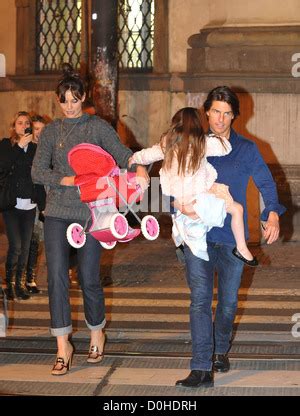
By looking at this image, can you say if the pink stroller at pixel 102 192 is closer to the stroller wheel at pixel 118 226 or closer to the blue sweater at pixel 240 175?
the stroller wheel at pixel 118 226

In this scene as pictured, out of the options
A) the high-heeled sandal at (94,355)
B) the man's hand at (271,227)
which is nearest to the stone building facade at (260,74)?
the high-heeled sandal at (94,355)

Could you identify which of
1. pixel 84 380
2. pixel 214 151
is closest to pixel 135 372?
pixel 84 380

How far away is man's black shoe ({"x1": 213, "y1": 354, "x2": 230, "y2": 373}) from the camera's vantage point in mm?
7895

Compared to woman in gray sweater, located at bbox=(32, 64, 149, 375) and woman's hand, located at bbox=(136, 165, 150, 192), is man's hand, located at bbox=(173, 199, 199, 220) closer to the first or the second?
woman's hand, located at bbox=(136, 165, 150, 192)

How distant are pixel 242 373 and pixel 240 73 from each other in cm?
774

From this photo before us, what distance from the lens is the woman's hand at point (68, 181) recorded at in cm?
783

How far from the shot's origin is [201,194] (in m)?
7.43

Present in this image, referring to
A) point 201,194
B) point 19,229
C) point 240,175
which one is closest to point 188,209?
point 201,194

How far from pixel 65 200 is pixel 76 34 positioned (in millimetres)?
10340

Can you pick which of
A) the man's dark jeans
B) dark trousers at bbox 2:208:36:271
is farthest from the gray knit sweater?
dark trousers at bbox 2:208:36:271

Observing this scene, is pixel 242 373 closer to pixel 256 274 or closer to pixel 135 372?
pixel 135 372

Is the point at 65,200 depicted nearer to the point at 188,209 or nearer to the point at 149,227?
the point at 149,227

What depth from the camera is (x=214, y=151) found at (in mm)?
7539

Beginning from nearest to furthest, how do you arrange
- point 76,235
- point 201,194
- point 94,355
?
point 201,194 → point 76,235 → point 94,355
